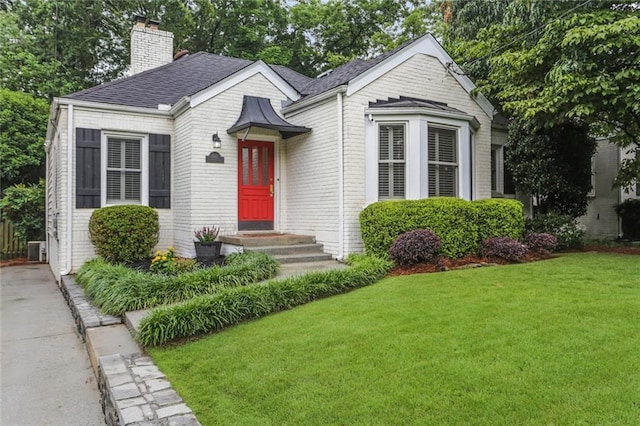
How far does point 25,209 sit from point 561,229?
15780 millimetres

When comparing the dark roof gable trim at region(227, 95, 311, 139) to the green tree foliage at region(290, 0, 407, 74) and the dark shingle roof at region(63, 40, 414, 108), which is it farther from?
the green tree foliage at region(290, 0, 407, 74)

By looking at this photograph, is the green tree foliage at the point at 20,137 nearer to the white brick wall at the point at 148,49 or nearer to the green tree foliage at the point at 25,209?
the green tree foliage at the point at 25,209

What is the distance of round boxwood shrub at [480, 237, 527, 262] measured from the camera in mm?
7639

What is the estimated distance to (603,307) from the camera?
14.4ft

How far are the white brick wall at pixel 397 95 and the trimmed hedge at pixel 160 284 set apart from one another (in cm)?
220

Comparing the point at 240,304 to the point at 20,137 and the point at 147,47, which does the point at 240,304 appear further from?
the point at 20,137

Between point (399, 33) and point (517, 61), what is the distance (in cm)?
1474

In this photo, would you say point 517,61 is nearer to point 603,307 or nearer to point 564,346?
point 603,307

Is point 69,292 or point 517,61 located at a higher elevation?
point 517,61

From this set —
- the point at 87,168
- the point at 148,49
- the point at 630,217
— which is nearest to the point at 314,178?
the point at 87,168

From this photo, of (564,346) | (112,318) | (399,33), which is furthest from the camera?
(399,33)

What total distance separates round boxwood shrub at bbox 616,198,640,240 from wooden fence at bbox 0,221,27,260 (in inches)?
778

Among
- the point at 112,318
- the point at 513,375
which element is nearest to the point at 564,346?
the point at 513,375

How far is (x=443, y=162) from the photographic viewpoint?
8.69m
